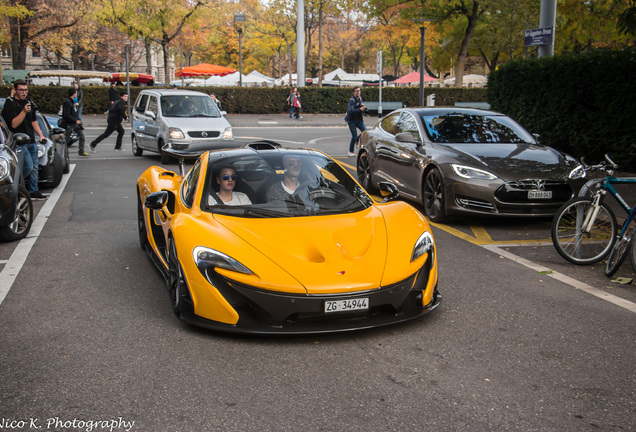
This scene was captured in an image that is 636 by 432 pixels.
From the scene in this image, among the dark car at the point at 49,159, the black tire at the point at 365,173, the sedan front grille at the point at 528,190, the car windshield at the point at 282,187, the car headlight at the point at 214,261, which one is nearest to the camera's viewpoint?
the car headlight at the point at 214,261

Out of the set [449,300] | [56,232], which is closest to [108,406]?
[449,300]

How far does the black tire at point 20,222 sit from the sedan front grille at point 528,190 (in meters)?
5.94

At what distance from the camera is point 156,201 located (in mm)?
5625

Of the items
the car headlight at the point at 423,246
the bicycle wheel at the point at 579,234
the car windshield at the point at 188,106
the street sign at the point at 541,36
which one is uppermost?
the street sign at the point at 541,36

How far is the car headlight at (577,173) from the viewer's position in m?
8.72

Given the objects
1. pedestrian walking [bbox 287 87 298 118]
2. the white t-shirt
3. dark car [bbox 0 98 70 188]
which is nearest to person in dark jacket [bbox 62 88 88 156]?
dark car [bbox 0 98 70 188]

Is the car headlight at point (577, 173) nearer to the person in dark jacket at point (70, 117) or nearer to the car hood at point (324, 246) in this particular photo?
the car hood at point (324, 246)

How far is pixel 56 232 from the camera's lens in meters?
8.71

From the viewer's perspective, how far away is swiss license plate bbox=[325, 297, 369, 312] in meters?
4.33

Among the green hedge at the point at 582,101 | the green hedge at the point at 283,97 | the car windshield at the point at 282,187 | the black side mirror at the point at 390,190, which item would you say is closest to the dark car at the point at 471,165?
the black side mirror at the point at 390,190

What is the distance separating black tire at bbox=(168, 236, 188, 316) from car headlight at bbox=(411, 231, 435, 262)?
1671mm

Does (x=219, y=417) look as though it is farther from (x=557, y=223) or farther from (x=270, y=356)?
(x=557, y=223)

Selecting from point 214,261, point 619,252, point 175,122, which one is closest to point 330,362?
point 214,261

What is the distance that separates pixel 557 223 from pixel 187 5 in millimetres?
44811
